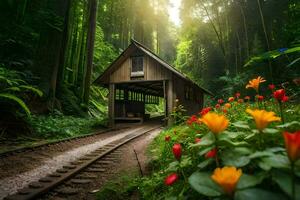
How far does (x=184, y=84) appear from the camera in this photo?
64.0 ft

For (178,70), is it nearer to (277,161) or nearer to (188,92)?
(188,92)

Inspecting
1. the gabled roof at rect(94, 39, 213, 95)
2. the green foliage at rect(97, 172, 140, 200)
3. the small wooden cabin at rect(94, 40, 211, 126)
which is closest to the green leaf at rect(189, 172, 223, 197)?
the green foliage at rect(97, 172, 140, 200)

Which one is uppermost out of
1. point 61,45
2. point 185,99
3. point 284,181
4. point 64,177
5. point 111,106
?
point 61,45

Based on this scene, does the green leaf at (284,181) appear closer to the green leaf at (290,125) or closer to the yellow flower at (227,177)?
the yellow flower at (227,177)

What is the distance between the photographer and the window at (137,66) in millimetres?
17266

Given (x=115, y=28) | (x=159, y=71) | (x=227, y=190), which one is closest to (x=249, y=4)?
(x=159, y=71)

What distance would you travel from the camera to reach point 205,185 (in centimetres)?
148

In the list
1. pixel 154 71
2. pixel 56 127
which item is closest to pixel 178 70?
pixel 154 71

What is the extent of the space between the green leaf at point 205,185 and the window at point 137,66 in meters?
15.7

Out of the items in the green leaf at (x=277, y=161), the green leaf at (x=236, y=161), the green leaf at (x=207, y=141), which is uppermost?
the green leaf at (x=207, y=141)

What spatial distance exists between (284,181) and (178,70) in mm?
19638

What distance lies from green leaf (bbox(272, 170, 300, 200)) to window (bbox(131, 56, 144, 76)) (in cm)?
1597

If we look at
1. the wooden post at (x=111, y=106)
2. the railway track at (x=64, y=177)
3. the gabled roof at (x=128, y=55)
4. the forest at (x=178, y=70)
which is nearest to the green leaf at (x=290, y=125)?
the forest at (x=178, y=70)

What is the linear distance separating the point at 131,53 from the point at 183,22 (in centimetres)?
1201
